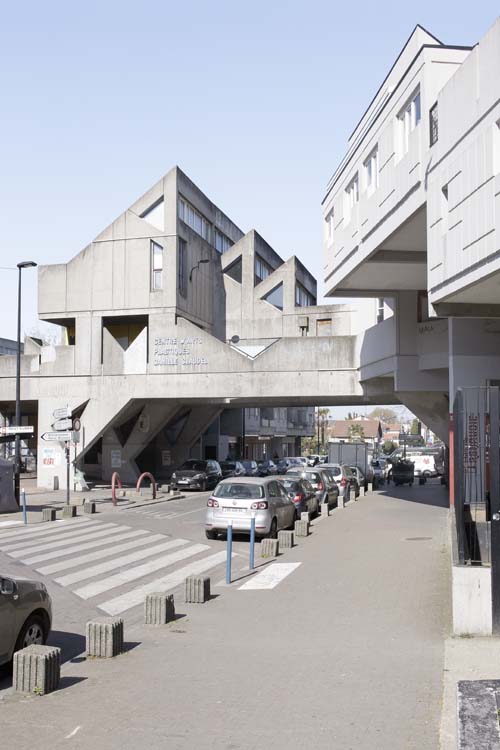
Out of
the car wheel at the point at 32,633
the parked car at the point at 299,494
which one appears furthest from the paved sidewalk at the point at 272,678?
the parked car at the point at 299,494

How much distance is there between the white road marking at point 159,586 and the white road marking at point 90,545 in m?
3.17

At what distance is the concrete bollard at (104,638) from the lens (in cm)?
873

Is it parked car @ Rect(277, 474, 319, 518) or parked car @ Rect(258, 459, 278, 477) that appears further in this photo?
parked car @ Rect(258, 459, 278, 477)

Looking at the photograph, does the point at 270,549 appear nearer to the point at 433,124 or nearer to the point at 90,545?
the point at 90,545

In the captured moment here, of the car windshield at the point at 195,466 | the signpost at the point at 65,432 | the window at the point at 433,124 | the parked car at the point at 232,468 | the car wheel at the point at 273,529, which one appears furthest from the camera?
the parked car at the point at 232,468

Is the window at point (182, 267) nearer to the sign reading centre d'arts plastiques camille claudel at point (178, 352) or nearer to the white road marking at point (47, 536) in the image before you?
the sign reading centre d'arts plastiques camille claudel at point (178, 352)

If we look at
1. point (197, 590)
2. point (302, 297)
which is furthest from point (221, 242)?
point (197, 590)

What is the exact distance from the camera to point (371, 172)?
79.4 ft

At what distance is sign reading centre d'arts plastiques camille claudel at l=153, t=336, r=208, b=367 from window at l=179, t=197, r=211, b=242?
987 cm

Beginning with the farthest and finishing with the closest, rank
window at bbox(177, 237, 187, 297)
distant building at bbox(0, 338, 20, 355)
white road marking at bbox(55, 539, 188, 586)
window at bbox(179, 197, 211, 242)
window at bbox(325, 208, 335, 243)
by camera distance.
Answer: distant building at bbox(0, 338, 20, 355) < window at bbox(179, 197, 211, 242) < window at bbox(177, 237, 187, 297) < window at bbox(325, 208, 335, 243) < white road marking at bbox(55, 539, 188, 586)

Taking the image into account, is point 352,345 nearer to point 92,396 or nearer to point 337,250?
point 337,250

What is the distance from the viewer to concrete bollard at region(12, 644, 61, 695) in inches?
288

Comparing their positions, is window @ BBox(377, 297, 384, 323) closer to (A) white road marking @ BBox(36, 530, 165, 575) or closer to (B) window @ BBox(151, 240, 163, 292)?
(B) window @ BBox(151, 240, 163, 292)

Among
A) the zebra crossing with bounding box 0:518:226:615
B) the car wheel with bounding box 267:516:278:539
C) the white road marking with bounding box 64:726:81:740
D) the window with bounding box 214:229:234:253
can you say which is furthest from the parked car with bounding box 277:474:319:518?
the window with bounding box 214:229:234:253
